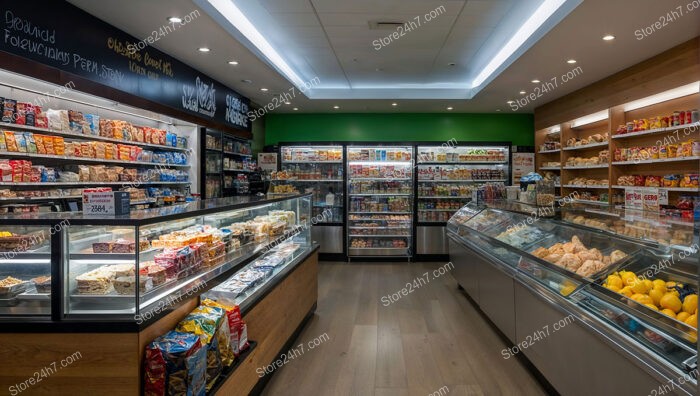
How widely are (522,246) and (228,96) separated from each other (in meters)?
4.98

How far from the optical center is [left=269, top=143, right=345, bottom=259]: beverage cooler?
8383 mm

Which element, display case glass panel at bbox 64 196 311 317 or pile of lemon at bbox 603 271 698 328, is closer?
display case glass panel at bbox 64 196 311 317

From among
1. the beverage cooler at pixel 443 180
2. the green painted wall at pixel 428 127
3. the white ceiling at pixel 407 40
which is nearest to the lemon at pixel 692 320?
the white ceiling at pixel 407 40

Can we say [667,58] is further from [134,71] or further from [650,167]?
[134,71]

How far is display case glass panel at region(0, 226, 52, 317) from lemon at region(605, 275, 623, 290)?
2943 mm

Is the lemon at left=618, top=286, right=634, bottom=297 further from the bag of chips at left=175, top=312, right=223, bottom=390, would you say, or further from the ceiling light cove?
the ceiling light cove

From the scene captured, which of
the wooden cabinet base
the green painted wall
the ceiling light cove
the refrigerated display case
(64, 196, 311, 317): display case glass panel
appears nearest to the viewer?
the wooden cabinet base

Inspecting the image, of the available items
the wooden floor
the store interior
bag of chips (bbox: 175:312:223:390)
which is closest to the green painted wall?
the store interior

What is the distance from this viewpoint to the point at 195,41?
14.5 feet

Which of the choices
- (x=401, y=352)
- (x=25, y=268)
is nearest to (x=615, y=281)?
(x=401, y=352)

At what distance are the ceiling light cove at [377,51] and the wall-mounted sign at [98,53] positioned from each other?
29.7 inches

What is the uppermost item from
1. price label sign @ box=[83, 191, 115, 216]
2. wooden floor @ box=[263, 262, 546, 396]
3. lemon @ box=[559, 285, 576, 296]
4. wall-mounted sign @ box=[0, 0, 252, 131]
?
wall-mounted sign @ box=[0, 0, 252, 131]

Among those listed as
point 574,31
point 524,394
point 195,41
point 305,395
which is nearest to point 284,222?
point 305,395

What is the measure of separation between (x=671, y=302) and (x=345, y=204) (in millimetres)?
6509
